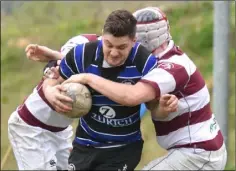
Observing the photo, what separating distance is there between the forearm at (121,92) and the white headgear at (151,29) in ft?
1.55

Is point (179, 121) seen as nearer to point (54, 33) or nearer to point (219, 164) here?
point (219, 164)

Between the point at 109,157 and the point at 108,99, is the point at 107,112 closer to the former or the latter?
the point at 108,99

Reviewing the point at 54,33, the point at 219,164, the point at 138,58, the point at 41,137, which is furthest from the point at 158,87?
the point at 54,33

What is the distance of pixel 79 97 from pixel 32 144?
4.34ft

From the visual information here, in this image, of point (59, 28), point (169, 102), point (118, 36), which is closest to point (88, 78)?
point (118, 36)

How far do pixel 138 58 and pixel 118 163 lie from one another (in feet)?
2.80

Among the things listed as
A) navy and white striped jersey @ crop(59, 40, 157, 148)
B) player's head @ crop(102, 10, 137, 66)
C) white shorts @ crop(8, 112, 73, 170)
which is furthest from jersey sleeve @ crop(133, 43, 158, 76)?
white shorts @ crop(8, 112, 73, 170)

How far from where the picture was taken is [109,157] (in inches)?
219

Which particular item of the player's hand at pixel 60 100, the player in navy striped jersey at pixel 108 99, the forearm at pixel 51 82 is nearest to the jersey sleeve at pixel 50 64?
the forearm at pixel 51 82

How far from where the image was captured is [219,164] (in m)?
5.77

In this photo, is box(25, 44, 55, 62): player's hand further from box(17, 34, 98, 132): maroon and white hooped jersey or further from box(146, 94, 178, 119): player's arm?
box(146, 94, 178, 119): player's arm

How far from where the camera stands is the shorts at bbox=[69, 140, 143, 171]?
555 centimetres

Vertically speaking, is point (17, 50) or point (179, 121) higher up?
point (179, 121)

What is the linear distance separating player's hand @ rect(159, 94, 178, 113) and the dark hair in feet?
1.61
